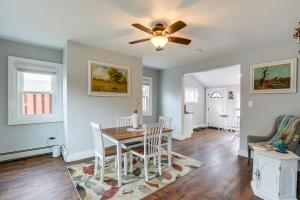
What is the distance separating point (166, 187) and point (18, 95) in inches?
139

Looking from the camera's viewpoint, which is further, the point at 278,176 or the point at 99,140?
the point at 99,140

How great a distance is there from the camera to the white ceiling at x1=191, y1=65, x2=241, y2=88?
19.3ft

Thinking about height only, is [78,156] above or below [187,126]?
below

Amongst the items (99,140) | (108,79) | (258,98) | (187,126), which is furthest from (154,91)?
(99,140)

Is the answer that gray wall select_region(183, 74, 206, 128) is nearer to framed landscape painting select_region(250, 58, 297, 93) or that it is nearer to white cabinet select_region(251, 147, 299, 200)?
framed landscape painting select_region(250, 58, 297, 93)

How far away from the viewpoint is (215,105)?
24.9 ft

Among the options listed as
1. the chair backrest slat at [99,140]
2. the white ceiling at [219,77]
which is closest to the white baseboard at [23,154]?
the chair backrest slat at [99,140]

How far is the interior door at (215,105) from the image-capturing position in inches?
288

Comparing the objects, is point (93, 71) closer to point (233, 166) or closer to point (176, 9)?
point (176, 9)

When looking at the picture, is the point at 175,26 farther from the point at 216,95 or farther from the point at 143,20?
the point at 216,95

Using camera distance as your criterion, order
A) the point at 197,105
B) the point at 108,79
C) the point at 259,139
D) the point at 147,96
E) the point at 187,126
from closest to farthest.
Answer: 1. the point at 259,139
2. the point at 108,79
3. the point at 187,126
4. the point at 147,96
5. the point at 197,105

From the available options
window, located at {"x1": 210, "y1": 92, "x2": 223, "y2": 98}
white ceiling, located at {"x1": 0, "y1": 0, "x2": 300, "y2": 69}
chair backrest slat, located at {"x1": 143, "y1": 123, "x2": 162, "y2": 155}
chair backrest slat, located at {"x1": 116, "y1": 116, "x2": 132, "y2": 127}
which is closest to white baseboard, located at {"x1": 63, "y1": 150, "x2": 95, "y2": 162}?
chair backrest slat, located at {"x1": 116, "y1": 116, "x2": 132, "y2": 127}

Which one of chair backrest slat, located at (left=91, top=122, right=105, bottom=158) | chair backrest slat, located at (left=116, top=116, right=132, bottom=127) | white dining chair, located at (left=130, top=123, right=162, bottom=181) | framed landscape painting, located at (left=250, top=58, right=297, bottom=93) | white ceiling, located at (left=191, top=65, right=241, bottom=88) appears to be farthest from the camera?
white ceiling, located at (left=191, top=65, right=241, bottom=88)

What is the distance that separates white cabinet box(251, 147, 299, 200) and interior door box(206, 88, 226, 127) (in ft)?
18.2
